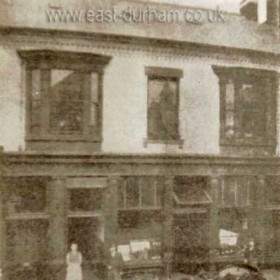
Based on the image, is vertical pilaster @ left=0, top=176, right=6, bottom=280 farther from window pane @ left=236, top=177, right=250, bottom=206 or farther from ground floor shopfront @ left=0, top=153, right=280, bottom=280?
window pane @ left=236, top=177, right=250, bottom=206

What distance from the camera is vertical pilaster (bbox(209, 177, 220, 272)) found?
551 inches

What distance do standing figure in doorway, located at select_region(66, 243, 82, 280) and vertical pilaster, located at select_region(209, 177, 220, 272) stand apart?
14.2 ft

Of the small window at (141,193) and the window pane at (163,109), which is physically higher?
the window pane at (163,109)

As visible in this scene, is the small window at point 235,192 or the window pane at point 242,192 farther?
the window pane at point 242,192

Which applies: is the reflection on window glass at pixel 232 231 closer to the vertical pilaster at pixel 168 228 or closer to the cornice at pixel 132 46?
the vertical pilaster at pixel 168 228

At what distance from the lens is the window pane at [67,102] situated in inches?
494

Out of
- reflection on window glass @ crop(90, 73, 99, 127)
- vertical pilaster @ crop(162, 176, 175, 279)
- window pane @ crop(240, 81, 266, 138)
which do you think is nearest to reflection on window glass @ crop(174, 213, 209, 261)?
vertical pilaster @ crop(162, 176, 175, 279)

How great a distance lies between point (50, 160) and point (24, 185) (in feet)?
3.40

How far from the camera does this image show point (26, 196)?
12508 millimetres

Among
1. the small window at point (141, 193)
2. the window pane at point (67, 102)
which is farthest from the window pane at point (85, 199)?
the window pane at point (67, 102)

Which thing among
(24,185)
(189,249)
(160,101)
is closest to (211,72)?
(160,101)

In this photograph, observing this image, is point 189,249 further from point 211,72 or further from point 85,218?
point 211,72

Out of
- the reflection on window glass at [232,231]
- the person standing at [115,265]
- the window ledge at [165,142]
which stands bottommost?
the person standing at [115,265]

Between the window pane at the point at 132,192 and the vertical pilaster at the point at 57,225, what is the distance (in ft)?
6.59
